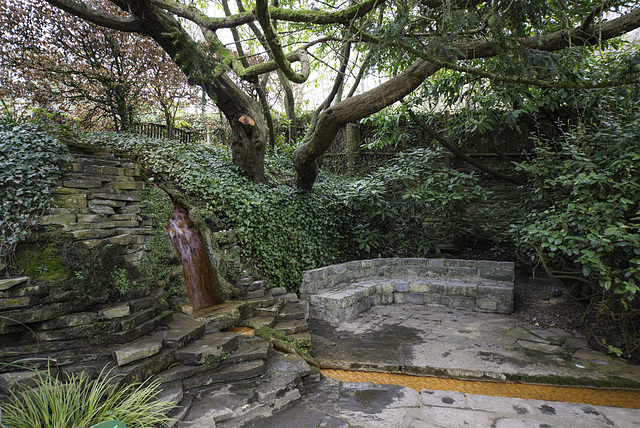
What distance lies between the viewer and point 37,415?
1930 millimetres

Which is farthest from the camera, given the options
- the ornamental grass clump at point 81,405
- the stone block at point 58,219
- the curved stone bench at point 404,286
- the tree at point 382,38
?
the curved stone bench at point 404,286

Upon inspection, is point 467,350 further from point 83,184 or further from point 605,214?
point 83,184

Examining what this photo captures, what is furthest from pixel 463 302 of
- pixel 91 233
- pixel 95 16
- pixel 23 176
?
pixel 95 16

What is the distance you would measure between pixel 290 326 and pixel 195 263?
4.51ft

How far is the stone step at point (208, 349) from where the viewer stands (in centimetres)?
270

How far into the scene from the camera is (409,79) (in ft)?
14.3

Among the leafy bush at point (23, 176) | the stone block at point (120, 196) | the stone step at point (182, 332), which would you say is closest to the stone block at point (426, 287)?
the stone step at point (182, 332)

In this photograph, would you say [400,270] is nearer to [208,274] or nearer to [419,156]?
[419,156]

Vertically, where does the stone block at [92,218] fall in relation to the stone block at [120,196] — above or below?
below

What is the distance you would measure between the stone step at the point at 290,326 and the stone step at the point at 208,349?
65 centimetres

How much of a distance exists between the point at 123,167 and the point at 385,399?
3.61 m

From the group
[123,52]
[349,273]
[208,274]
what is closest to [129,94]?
[123,52]

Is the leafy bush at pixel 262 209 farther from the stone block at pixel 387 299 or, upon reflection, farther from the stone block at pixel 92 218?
the stone block at pixel 92 218

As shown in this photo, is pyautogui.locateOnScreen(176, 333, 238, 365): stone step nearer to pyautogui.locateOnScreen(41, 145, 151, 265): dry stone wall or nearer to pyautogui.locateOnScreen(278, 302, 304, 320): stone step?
pyautogui.locateOnScreen(278, 302, 304, 320): stone step
